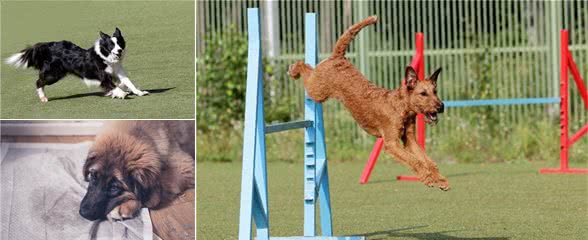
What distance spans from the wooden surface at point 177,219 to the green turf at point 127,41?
1.52 feet

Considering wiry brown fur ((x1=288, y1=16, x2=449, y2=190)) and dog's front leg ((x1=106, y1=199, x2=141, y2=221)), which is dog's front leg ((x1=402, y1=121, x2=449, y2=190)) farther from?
dog's front leg ((x1=106, y1=199, x2=141, y2=221))

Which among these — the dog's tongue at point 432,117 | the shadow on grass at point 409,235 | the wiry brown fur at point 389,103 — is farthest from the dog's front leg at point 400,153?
the shadow on grass at point 409,235

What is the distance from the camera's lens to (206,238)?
29.2ft

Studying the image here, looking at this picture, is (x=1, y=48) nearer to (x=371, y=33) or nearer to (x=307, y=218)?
(x=307, y=218)

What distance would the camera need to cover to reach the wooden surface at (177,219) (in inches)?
254

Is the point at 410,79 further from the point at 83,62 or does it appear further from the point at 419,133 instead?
the point at 419,133

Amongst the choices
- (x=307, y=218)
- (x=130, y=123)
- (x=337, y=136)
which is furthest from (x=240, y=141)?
(x=130, y=123)

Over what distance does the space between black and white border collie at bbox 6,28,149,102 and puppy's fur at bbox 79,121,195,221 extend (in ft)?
0.85

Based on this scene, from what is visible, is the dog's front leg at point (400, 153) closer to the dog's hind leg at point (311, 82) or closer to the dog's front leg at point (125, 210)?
the dog's hind leg at point (311, 82)

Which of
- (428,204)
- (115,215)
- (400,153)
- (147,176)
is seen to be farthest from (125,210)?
(428,204)

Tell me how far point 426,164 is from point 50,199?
75.3 inches

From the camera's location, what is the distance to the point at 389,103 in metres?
6.49

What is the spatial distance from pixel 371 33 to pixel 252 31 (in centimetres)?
1102

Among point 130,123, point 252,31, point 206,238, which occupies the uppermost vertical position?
point 252,31
